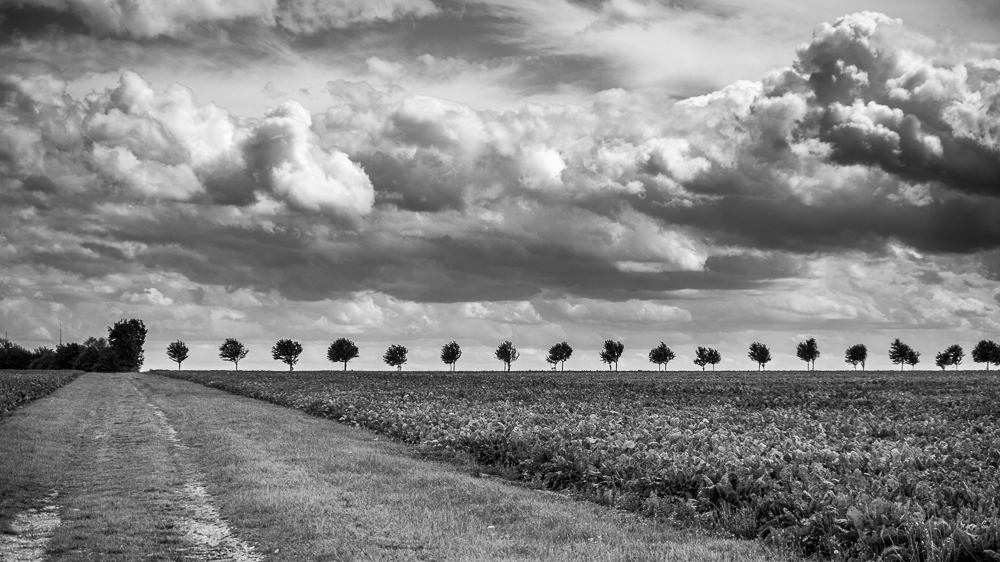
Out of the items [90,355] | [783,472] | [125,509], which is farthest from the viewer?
[90,355]

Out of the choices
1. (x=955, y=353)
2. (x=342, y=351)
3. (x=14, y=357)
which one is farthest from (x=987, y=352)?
(x=14, y=357)

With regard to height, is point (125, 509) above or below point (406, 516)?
below

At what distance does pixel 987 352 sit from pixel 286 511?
197m

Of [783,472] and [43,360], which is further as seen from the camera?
[43,360]

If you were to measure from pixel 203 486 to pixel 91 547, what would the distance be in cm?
541

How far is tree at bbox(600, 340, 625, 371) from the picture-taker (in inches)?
7480

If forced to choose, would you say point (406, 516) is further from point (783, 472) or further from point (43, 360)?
point (43, 360)

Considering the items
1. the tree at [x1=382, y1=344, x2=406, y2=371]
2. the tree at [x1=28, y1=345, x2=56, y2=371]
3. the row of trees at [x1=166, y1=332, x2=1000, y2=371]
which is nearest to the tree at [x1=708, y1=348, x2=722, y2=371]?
the row of trees at [x1=166, y1=332, x2=1000, y2=371]

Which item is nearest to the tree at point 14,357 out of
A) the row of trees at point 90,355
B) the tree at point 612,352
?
the row of trees at point 90,355

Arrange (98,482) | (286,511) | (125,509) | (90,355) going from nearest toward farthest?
(286,511), (125,509), (98,482), (90,355)

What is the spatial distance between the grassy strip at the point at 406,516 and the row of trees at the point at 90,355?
6187 inches

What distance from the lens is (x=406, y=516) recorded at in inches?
501

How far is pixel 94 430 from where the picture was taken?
28766 millimetres

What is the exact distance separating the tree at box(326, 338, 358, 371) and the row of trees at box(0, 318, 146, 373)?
139 ft
